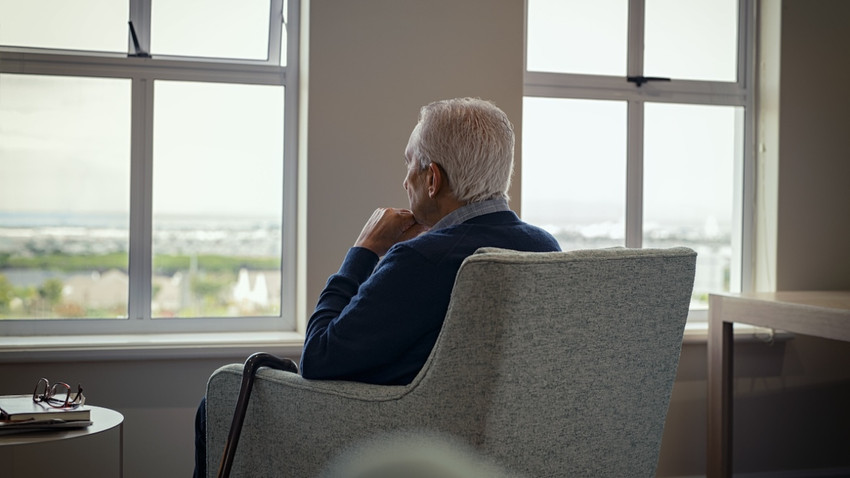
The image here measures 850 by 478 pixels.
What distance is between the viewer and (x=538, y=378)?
55.8 inches

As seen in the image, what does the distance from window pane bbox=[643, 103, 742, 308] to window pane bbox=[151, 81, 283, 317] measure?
163 cm

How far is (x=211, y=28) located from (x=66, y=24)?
20.7 inches

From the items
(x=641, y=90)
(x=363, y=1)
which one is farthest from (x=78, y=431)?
(x=641, y=90)

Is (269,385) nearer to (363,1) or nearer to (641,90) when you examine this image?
(363,1)

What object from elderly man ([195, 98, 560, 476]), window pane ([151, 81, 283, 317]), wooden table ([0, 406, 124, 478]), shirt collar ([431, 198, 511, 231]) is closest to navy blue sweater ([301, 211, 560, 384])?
elderly man ([195, 98, 560, 476])

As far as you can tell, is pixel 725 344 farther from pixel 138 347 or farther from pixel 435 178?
pixel 138 347

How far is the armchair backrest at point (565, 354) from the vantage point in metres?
1.38

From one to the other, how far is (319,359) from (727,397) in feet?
6.37

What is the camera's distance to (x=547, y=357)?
142 centimetres

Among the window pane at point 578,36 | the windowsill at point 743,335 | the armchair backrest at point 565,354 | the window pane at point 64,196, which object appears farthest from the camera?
the window pane at point 578,36

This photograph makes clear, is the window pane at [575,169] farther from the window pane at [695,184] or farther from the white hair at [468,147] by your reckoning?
the white hair at [468,147]

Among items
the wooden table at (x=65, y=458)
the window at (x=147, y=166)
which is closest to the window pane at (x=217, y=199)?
the window at (x=147, y=166)

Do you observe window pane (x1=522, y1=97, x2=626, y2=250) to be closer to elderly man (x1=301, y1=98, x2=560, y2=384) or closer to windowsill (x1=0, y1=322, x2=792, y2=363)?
windowsill (x1=0, y1=322, x2=792, y2=363)

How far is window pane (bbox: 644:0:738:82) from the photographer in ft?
11.9
